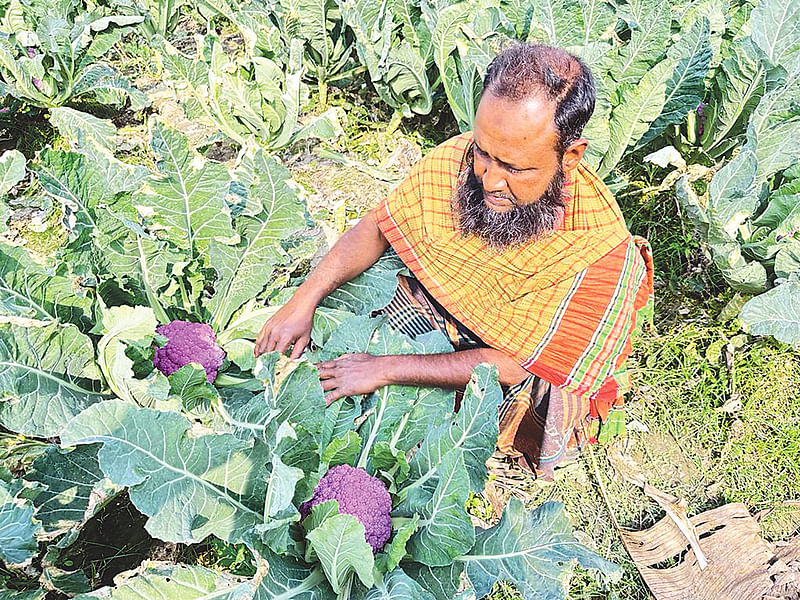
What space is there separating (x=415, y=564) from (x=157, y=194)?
1206mm

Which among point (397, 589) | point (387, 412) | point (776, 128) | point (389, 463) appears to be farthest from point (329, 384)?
point (776, 128)

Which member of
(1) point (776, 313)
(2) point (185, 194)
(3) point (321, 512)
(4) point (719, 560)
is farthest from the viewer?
(1) point (776, 313)

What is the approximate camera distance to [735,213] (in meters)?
A: 2.56

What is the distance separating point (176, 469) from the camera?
150 centimetres

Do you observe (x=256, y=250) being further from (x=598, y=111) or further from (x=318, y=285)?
(x=598, y=111)

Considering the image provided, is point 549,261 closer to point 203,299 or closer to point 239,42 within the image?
point 203,299

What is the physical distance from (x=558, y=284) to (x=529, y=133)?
47 centimetres

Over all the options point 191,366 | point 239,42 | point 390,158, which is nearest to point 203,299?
point 191,366

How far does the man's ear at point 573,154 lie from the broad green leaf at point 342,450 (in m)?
0.86

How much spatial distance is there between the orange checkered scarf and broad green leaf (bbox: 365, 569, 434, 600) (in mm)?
702

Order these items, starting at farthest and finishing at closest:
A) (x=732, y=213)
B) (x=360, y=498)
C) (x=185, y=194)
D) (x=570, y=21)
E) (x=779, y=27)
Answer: (x=570, y=21), (x=779, y=27), (x=732, y=213), (x=185, y=194), (x=360, y=498)

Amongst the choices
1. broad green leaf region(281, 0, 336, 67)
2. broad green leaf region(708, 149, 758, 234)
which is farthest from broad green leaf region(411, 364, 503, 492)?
broad green leaf region(281, 0, 336, 67)

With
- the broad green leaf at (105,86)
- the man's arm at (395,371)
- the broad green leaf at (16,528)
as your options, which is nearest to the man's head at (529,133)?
the man's arm at (395,371)

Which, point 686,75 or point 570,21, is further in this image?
Answer: point 570,21
